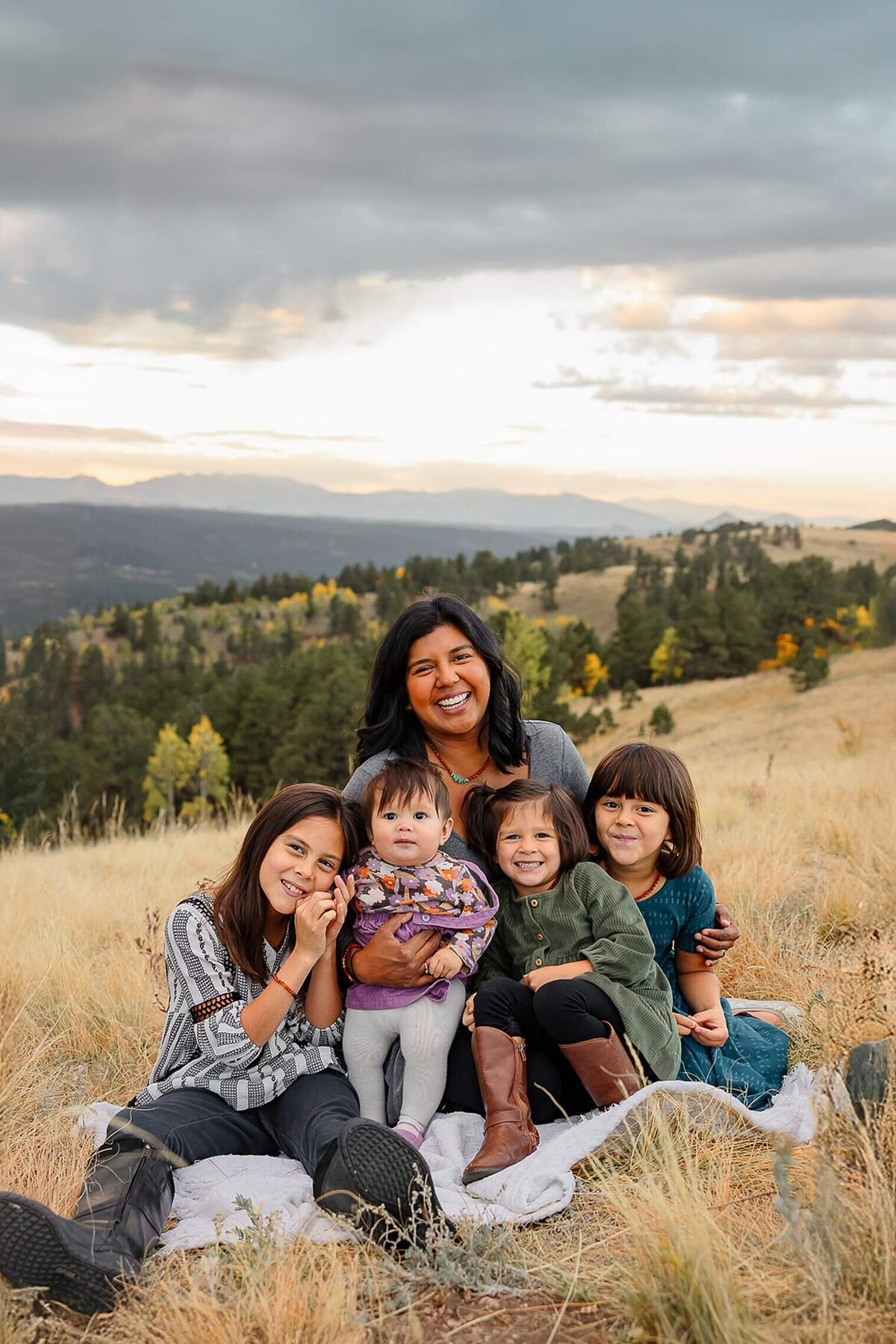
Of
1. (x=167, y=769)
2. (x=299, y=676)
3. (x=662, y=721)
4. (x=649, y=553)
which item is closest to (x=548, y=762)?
(x=662, y=721)

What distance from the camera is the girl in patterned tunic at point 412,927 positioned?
3467mm

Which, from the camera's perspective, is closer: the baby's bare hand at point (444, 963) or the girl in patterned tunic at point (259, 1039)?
the girl in patterned tunic at point (259, 1039)

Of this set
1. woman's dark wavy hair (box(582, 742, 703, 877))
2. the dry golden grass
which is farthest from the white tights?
woman's dark wavy hair (box(582, 742, 703, 877))

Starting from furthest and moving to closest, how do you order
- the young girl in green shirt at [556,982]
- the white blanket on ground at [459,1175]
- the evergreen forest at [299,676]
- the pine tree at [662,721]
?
the evergreen forest at [299,676] < the pine tree at [662,721] < the young girl in green shirt at [556,982] < the white blanket on ground at [459,1175]

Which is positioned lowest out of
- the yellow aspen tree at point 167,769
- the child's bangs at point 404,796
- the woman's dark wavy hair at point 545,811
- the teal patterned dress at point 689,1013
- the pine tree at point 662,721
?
the yellow aspen tree at point 167,769

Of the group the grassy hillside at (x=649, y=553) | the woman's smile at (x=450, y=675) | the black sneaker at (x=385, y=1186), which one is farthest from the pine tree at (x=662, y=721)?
the grassy hillside at (x=649, y=553)

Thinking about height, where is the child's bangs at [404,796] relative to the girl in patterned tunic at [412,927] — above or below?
above

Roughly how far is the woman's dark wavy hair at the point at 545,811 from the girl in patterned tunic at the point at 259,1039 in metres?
0.49

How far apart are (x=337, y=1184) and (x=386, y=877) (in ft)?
3.32

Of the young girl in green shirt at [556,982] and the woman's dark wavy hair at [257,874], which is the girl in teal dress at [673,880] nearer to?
the young girl in green shirt at [556,982]

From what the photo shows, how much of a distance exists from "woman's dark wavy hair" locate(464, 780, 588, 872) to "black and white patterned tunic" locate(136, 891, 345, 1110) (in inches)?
34.5

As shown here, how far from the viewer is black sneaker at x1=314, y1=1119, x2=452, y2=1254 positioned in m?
2.68

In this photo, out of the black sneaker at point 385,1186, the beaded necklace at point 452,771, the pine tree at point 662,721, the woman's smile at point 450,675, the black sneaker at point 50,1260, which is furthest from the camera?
the pine tree at point 662,721

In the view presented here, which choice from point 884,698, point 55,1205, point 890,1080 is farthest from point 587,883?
point 884,698
